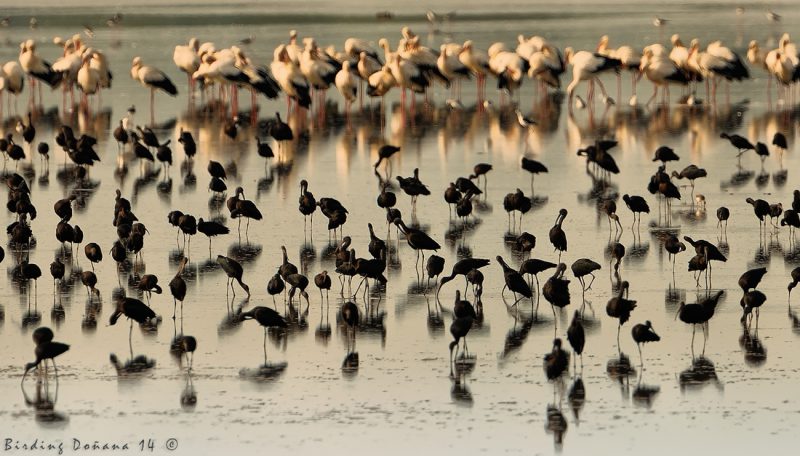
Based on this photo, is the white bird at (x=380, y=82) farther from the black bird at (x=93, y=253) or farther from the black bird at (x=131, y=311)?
the black bird at (x=131, y=311)

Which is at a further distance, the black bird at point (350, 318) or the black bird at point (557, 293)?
the black bird at point (557, 293)

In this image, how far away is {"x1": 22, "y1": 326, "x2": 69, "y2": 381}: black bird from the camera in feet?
38.6

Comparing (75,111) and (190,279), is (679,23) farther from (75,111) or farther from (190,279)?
(190,279)

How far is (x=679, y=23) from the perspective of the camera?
179ft

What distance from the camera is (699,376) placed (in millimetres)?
12039

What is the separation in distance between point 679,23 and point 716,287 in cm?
4060

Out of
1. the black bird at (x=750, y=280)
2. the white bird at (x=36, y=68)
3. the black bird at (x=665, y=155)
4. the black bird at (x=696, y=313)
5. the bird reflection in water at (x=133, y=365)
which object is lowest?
the bird reflection in water at (x=133, y=365)

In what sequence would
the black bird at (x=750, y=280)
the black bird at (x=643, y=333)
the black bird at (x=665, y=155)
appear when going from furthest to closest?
the black bird at (x=665, y=155) → the black bird at (x=750, y=280) → the black bird at (x=643, y=333)

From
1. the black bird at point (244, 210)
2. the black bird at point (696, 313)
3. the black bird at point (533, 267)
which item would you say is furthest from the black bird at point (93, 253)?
the black bird at point (696, 313)

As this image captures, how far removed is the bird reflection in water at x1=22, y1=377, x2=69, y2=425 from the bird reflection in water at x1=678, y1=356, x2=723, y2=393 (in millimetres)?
4117

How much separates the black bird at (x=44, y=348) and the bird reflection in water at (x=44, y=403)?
0.48ft

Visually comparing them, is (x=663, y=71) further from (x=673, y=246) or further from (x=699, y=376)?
(x=699, y=376)

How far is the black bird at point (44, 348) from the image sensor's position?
38.6 ft

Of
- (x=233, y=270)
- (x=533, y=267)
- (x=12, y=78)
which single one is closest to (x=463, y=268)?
(x=533, y=267)
